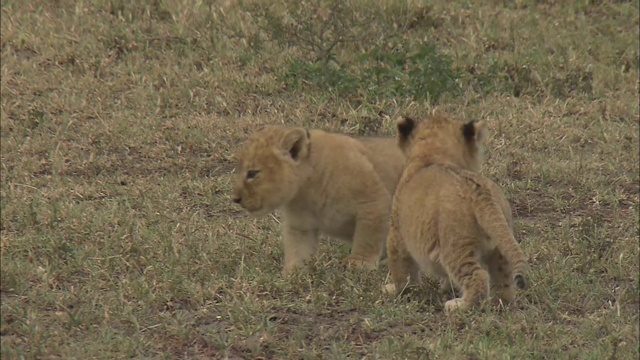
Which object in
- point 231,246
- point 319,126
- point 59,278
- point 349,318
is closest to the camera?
point 349,318

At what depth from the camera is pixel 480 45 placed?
448 inches

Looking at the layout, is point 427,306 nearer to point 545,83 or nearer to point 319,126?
point 319,126

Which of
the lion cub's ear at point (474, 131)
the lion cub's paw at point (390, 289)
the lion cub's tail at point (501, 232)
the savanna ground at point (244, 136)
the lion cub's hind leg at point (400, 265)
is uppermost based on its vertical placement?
the lion cub's ear at point (474, 131)

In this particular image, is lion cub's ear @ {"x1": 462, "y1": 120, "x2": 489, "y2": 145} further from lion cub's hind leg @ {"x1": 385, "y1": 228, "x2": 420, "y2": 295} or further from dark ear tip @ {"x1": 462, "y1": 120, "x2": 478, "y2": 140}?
lion cub's hind leg @ {"x1": 385, "y1": 228, "x2": 420, "y2": 295}

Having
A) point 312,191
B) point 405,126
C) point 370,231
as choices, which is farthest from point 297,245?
point 405,126

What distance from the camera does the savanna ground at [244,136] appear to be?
6.31 m

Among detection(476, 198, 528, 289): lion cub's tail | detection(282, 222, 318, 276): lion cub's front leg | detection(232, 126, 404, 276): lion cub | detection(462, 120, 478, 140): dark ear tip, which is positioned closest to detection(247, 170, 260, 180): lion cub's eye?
detection(232, 126, 404, 276): lion cub

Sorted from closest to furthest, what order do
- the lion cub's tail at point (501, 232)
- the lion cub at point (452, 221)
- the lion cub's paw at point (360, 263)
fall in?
the lion cub's tail at point (501, 232)
the lion cub at point (452, 221)
the lion cub's paw at point (360, 263)

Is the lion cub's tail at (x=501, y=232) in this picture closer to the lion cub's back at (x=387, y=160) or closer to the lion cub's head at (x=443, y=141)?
the lion cub's head at (x=443, y=141)

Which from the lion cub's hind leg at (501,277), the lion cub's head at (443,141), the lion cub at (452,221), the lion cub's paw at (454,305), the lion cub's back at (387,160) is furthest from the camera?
the lion cub's back at (387,160)

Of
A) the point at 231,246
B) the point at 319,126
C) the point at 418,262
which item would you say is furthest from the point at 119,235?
the point at 319,126

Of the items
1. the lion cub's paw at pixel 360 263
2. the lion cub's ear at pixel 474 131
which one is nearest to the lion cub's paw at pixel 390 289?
the lion cub's paw at pixel 360 263

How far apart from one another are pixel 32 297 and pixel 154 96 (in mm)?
3927

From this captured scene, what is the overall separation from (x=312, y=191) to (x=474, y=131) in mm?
985
